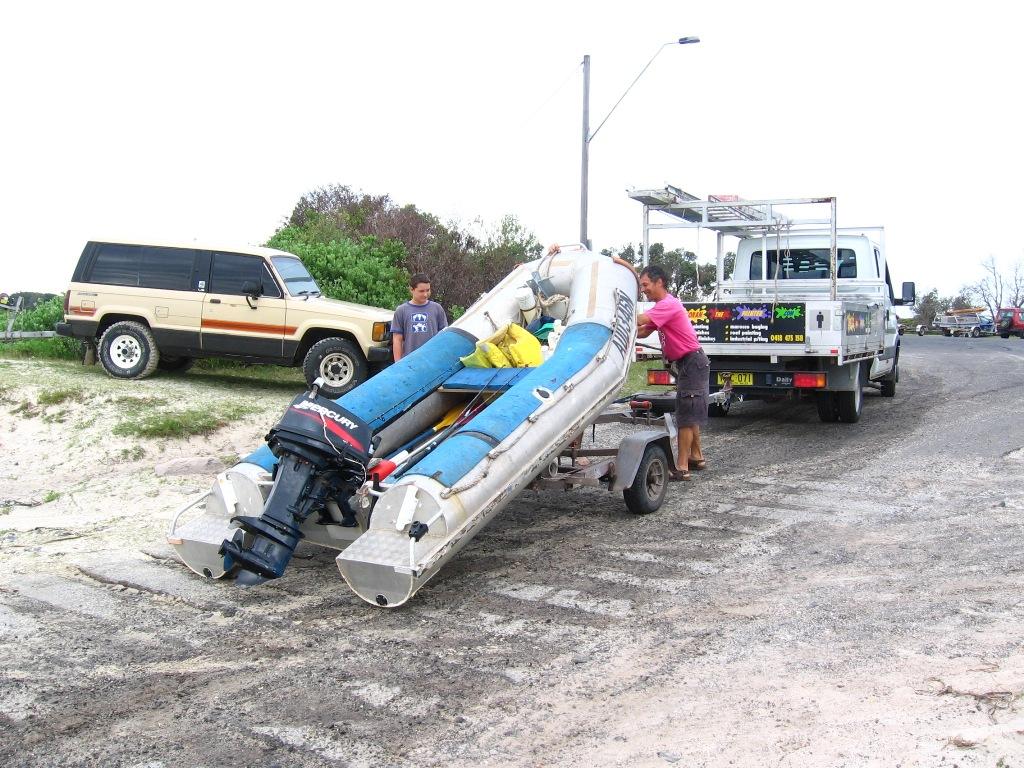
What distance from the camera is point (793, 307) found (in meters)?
10.6

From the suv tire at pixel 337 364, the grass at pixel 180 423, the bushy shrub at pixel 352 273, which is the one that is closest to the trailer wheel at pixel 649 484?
the grass at pixel 180 423

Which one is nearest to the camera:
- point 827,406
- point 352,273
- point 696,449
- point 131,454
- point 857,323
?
point 696,449

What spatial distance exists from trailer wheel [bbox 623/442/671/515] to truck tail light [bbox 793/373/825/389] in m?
3.78

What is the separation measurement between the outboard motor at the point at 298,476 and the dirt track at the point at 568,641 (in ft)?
1.06

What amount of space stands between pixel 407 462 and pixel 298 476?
100 centimetres

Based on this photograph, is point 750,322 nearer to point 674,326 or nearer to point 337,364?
point 674,326

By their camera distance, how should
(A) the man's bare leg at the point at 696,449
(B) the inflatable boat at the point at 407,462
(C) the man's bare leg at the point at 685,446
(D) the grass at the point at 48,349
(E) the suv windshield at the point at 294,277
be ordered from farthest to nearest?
(D) the grass at the point at 48,349
(E) the suv windshield at the point at 294,277
(A) the man's bare leg at the point at 696,449
(C) the man's bare leg at the point at 685,446
(B) the inflatable boat at the point at 407,462

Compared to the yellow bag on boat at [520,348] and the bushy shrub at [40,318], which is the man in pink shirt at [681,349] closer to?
the yellow bag on boat at [520,348]

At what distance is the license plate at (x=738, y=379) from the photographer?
1112 centimetres

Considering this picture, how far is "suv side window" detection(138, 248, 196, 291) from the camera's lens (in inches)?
505

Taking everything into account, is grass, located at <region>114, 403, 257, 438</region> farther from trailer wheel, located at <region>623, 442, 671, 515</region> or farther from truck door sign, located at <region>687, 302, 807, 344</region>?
truck door sign, located at <region>687, 302, 807, 344</region>

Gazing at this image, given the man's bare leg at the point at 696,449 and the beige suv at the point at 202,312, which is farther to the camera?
the beige suv at the point at 202,312

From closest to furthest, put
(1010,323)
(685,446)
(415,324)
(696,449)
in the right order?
1. (685,446)
2. (696,449)
3. (415,324)
4. (1010,323)

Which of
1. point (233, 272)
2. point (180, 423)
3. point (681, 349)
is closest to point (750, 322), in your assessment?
point (681, 349)
